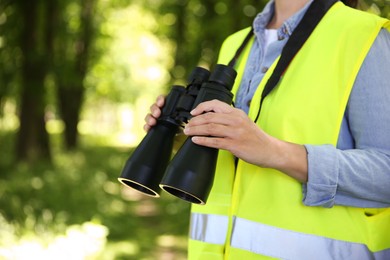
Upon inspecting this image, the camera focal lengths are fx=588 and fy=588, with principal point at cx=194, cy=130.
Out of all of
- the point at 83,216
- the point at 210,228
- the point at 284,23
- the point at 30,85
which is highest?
the point at 284,23

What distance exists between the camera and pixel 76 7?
20984 mm

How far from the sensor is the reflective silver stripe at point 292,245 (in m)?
1.67

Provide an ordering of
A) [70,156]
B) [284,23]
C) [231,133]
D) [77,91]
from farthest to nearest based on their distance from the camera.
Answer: [77,91], [70,156], [284,23], [231,133]

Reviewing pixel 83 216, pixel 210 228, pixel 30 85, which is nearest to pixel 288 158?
pixel 210 228

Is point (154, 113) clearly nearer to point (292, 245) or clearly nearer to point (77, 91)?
point (292, 245)

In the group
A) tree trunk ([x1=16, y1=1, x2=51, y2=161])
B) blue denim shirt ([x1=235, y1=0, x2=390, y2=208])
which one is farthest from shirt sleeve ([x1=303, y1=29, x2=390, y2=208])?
tree trunk ([x1=16, y1=1, x2=51, y2=161])

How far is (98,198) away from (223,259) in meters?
9.40

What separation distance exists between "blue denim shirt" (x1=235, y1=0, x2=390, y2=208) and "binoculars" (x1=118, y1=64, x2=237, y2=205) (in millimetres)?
292

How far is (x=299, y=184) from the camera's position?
1689 millimetres

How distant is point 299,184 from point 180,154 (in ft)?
1.18

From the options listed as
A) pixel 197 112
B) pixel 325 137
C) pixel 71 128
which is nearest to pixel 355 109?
pixel 325 137

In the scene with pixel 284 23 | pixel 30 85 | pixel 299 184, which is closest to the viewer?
pixel 299 184

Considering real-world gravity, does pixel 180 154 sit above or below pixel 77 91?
above

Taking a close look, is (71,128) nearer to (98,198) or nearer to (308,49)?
(98,198)
